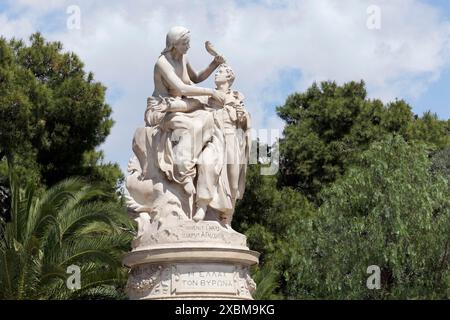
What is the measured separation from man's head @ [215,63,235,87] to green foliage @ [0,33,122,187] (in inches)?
489

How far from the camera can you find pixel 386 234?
82.4 ft

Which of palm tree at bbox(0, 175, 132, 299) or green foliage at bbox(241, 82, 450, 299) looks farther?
green foliage at bbox(241, 82, 450, 299)

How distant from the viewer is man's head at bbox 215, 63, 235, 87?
17797 mm

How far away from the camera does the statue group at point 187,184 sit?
1634 cm

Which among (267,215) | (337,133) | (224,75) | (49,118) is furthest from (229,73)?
(337,133)

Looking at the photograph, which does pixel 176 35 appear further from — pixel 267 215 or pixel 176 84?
pixel 267 215

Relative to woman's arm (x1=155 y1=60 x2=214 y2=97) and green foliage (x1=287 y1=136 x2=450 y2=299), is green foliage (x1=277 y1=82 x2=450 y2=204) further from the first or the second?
woman's arm (x1=155 y1=60 x2=214 y2=97)

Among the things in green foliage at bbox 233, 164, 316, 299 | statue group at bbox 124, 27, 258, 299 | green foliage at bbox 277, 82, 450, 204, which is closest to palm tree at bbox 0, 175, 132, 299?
statue group at bbox 124, 27, 258, 299

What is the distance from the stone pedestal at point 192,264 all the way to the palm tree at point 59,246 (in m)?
4.78

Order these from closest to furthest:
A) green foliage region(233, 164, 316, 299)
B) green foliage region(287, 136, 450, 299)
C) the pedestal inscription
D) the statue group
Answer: the pedestal inscription → the statue group → green foliage region(287, 136, 450, 299) → green foliage region(233, 164, 316, 299)

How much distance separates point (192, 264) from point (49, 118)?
15.1 m

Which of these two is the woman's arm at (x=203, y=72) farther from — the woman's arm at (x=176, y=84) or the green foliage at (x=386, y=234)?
the green foliage at (x=386, y=234)

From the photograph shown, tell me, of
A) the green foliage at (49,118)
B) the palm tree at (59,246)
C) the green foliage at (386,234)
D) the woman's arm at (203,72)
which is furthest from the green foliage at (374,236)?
the woman's arm at (203,72)

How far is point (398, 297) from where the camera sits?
24.5 m
